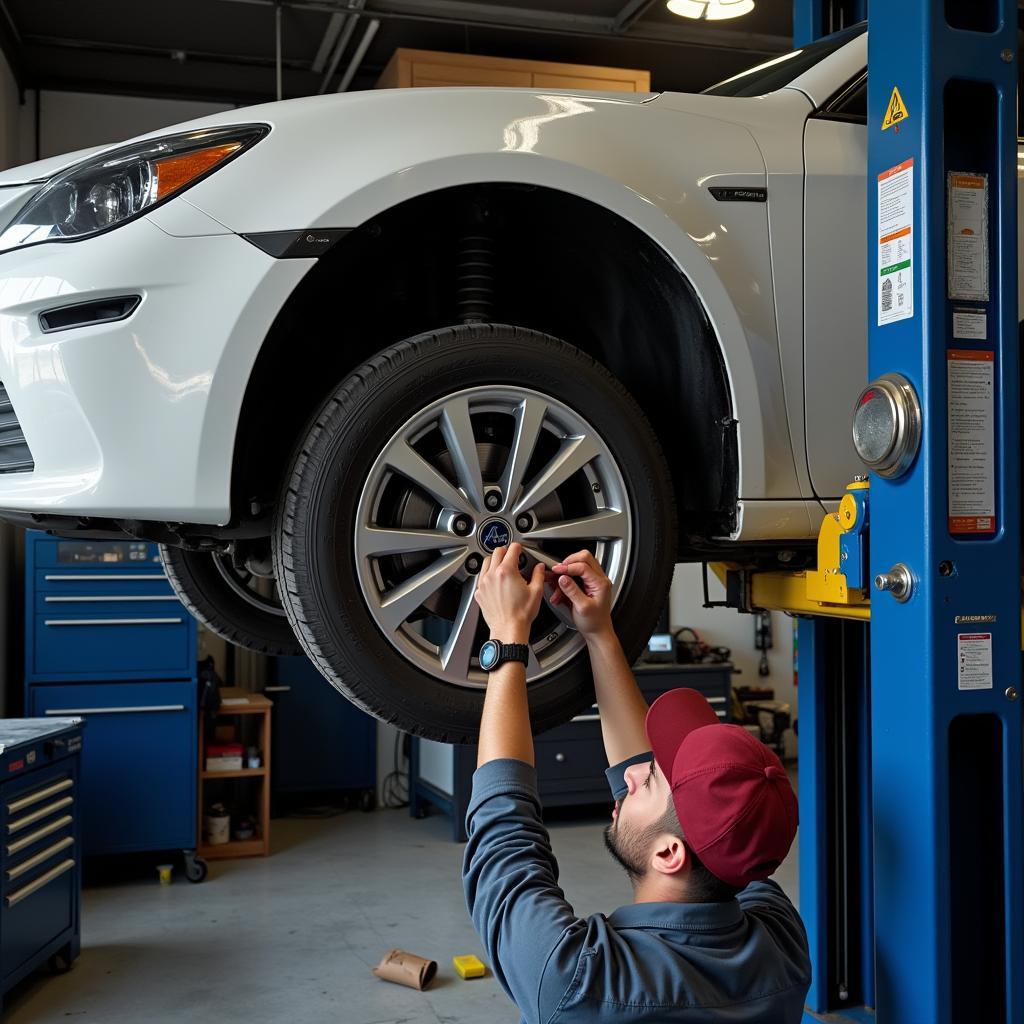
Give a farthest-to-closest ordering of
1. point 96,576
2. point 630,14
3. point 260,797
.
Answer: point 260,797 < point 96,576 < point 630,14

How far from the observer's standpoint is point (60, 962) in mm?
3900

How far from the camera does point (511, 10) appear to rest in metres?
4.59

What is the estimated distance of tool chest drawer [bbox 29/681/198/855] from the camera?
15.7 feet

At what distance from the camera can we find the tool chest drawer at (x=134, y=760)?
15.7ft

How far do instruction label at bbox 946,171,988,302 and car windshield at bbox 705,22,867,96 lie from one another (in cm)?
46

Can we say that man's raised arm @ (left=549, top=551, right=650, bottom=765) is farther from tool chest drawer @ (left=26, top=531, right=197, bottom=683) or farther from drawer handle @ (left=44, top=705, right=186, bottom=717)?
drawer handle @ (left=44, top=705, right=186, bottom=717)

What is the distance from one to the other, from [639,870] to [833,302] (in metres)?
0.86

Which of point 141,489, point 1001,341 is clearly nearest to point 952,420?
point 1001,341

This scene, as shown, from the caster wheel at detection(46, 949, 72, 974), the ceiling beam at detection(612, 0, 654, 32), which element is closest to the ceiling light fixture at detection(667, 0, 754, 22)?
the ceiling beam at detection(612, 0, 654, 32)

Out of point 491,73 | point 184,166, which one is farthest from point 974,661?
point 491,73

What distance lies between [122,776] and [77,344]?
389 centimetres

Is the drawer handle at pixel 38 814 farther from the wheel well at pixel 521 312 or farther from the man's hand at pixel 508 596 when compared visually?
the man's hand at pixel 508 596

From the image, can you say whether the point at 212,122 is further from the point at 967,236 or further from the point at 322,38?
the point at 322,38

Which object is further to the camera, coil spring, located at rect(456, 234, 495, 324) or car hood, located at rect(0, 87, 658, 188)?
coil spring, located at rect(456, 234, 495, 324)
